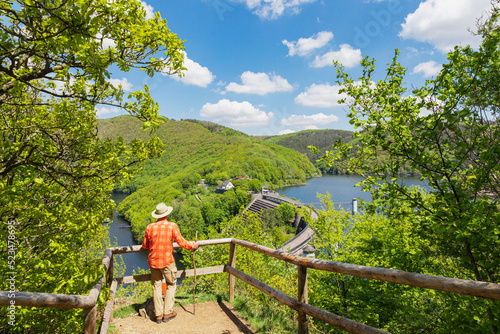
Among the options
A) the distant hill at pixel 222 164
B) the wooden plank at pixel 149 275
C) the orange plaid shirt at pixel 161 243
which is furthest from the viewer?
the distant hill at pixel 222 164

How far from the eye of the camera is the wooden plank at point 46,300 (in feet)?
5.95

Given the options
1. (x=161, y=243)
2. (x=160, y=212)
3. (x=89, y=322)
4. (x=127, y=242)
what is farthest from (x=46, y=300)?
(x=127, y=242)

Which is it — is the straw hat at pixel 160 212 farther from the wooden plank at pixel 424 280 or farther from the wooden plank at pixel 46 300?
the wooden plank at pixel 424 280

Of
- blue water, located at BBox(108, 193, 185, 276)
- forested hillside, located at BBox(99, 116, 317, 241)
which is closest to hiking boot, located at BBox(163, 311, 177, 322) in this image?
forested hillside, located at BBox(99, 116, 317, 241)

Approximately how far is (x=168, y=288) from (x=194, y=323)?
68 centimetres

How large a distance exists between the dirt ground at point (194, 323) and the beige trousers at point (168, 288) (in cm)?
19

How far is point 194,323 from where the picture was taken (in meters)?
4.27

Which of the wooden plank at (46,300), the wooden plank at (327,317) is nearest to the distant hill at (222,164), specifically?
the wooden plank at (327,317)

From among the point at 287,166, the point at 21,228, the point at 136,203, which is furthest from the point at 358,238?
the point at 287,166

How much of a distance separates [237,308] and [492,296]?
377cm

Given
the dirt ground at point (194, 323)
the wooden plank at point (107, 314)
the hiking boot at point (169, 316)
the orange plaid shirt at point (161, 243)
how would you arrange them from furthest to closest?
the orange plaid shirt at point (161, 243), the hiking boot at point (169, 316), the dirt ground at point (194, 323), the wooden plank at point (107, 314)

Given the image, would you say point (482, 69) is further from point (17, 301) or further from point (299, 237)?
point (299, 237)

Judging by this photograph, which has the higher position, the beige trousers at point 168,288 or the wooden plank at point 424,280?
the wooden plank at point 424,280

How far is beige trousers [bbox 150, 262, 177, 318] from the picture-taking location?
428cm
